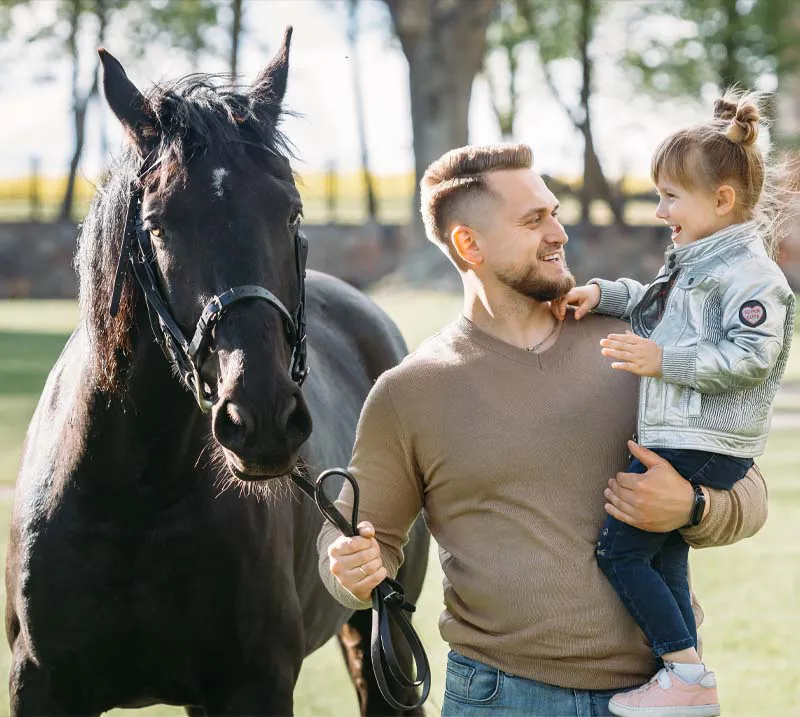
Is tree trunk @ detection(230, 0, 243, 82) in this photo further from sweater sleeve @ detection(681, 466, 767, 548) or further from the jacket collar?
sweater sleeve @ detection(681, 466, 767, 548)

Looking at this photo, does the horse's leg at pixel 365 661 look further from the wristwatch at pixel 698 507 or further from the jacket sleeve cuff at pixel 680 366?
the jacket sleeve cuff at pixel 680 366

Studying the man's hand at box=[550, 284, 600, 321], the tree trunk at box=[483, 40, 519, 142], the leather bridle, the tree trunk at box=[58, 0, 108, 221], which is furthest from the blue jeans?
the tree trunk at box=[483, 40, 519, 142]

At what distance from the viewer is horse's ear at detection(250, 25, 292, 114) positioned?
3207 millimetres

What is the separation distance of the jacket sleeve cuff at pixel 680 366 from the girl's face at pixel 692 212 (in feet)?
1.08

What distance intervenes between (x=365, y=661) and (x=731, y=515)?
2.45m

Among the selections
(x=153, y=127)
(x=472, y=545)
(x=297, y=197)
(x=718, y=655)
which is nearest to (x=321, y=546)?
(x=472, y=545)

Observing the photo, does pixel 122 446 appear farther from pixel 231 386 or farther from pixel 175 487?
pixel 231 386

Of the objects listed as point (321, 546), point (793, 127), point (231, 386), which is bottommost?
point (321, 546)

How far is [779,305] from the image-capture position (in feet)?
8.84

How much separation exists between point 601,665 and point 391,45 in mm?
37837

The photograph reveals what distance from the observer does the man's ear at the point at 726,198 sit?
9.29ft

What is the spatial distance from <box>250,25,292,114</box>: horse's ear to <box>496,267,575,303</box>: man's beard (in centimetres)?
87

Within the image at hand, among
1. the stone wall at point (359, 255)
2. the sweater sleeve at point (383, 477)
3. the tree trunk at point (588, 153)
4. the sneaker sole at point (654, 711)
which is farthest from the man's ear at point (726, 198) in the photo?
the tree trunk at point (588, 153)

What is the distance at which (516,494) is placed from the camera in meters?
2.69
